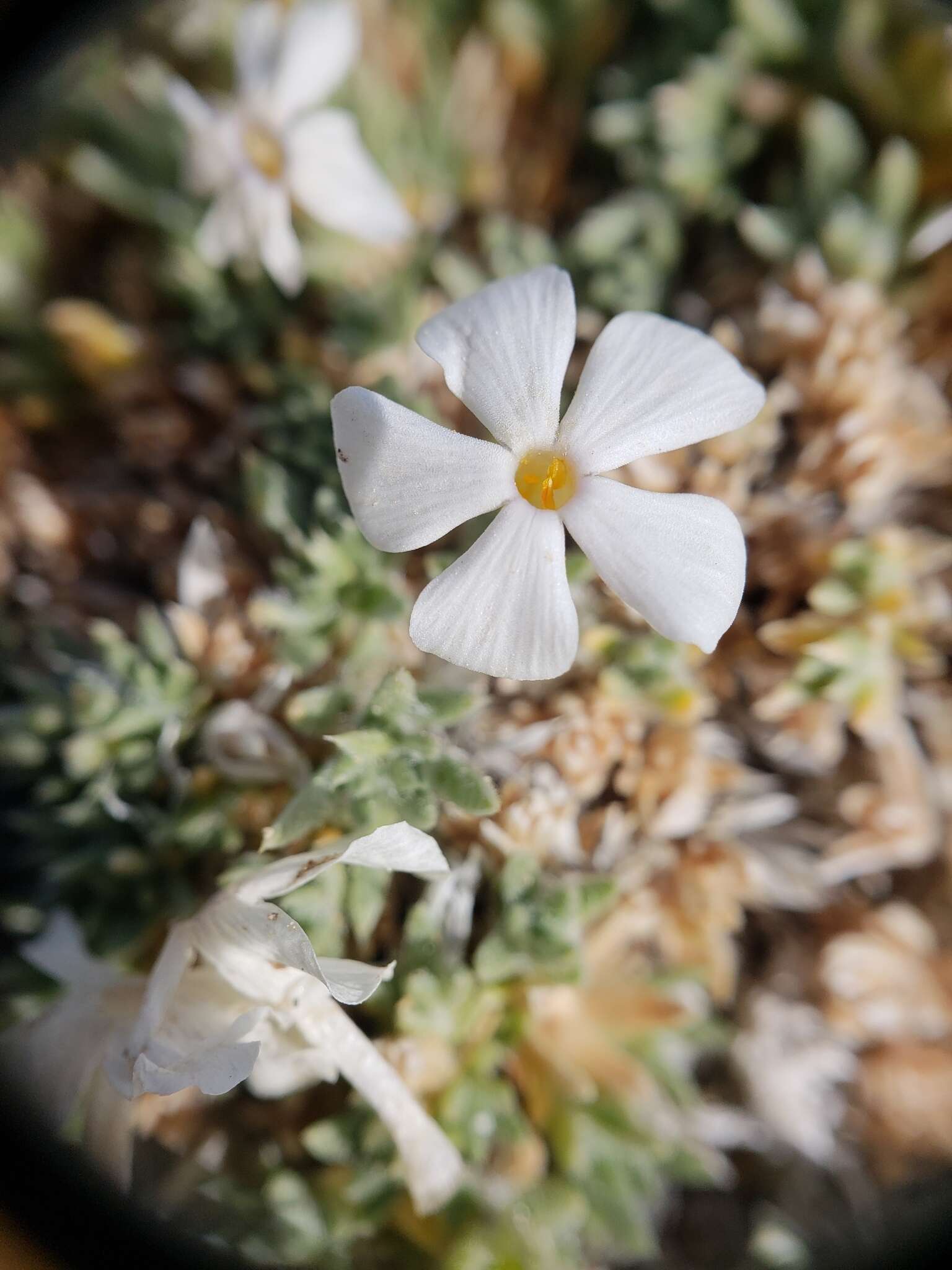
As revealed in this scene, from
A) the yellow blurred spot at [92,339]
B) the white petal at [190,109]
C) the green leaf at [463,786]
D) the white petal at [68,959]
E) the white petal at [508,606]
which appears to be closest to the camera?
the white petal at [508,606]

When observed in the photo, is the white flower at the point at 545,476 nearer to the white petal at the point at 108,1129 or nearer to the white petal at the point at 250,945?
the white petal at the point at 250,945

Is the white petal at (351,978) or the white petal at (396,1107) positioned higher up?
the white petal at (351,978)

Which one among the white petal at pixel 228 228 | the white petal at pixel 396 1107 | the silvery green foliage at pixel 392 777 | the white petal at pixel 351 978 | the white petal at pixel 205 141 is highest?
the white petal at pixel 205 141

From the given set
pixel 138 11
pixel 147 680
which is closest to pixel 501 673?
pixel 147 680

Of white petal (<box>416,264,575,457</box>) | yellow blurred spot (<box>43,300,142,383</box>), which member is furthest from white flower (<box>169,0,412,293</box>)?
white petal (<box>416,264,575,457</box>)

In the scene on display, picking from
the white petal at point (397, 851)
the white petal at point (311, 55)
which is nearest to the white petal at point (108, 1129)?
the white petal at point (397, 851)

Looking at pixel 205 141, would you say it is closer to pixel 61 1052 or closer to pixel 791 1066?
pixel 61 1052

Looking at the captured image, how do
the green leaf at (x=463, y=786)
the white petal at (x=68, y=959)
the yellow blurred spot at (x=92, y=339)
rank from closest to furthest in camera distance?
the green leaf at (x=463, y=786) < the white petal at (x=68, y=959) < the yellow blurred spot at (x=92, y=339)

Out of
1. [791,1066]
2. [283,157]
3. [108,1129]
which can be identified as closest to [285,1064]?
[108,1129]

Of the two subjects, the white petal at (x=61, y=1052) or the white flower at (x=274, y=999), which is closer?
the white flower at (x=274, y=999)
